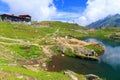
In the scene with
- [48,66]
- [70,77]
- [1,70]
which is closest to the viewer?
[1,70]

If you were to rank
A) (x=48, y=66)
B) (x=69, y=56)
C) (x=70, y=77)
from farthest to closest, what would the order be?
(x=69, y=56) < (x=48, y=66) < (x=70, y=77)

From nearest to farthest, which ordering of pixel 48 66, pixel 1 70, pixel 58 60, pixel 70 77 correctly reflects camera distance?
1. pixel 1 70
2. pixel 70 77
3. pixel 48 66
4. pixel 58 60

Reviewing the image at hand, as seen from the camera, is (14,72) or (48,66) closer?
(14,72)

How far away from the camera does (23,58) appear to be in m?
91.6

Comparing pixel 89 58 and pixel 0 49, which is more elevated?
pixel 0 49

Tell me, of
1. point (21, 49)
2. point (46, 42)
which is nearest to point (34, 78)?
point (21, 49)

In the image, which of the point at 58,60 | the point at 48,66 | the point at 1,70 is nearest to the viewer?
the point at 1,70

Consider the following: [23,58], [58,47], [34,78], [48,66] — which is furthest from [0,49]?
[34,78]

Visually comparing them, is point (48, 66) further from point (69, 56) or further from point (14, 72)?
point (14, 72)

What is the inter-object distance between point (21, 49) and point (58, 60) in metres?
16.9

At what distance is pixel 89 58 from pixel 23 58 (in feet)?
109

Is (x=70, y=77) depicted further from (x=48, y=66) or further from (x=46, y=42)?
(x=46, y=42)

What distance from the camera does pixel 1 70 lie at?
4903cm

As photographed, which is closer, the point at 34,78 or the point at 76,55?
the point at 34,78
